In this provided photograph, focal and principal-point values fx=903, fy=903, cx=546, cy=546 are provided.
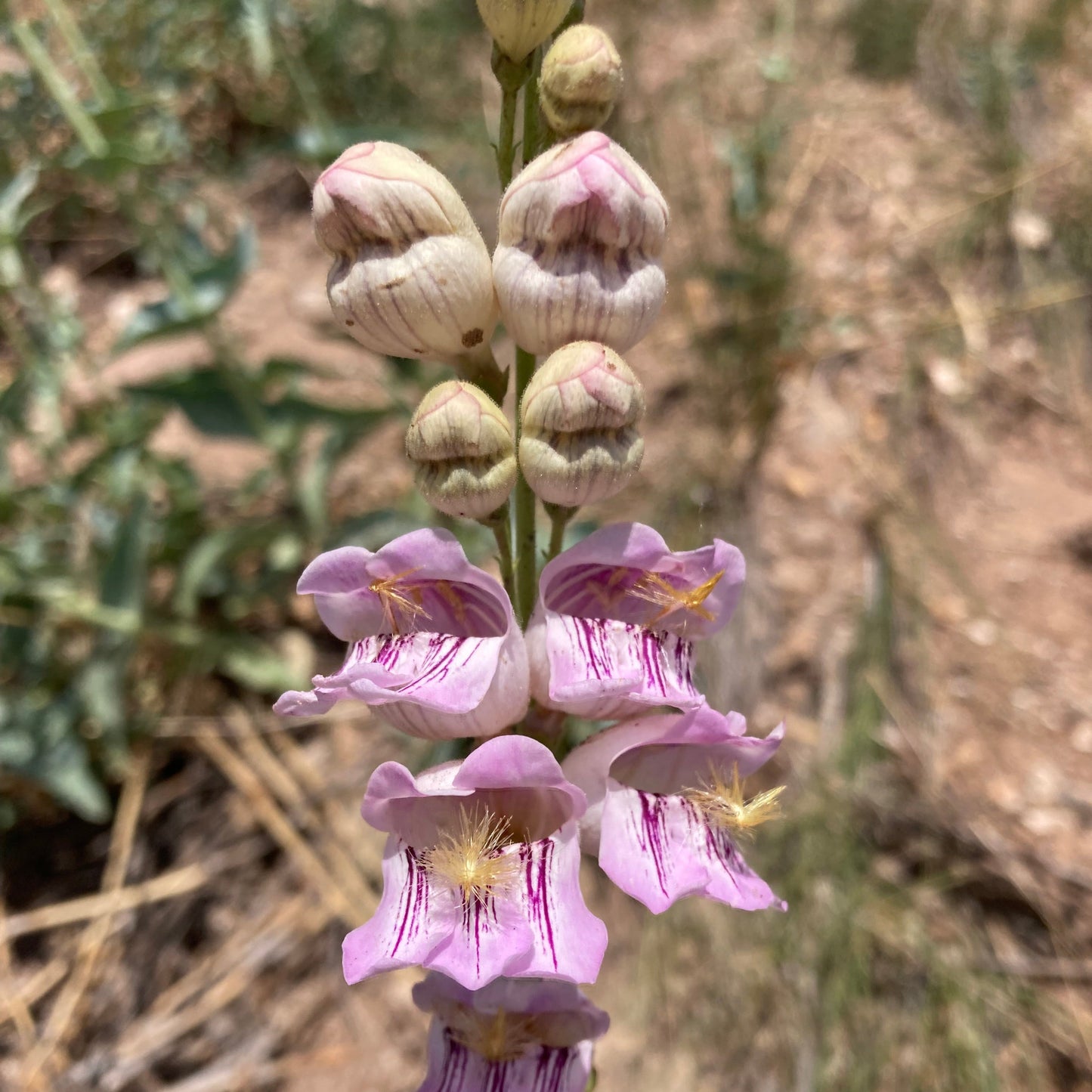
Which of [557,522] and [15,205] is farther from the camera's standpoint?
[15,205]

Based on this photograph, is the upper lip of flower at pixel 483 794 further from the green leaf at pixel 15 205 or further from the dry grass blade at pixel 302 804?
the green leaf at pixel 15 205

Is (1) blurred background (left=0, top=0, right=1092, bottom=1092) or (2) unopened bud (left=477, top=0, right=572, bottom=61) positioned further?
(1) blurred background (left=0, top=0, right=1092, bottom=1092)

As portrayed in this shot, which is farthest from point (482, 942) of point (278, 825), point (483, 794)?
point (278, 825)

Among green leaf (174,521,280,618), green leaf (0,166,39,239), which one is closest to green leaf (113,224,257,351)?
green leaf (0,166,39,239)

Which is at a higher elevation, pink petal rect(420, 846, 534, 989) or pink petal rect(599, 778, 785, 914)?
pink petal rect(420, 846, 534, 989)

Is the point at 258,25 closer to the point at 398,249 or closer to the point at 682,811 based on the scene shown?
the point at 398,249

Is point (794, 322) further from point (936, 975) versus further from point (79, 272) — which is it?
point (79, 272)

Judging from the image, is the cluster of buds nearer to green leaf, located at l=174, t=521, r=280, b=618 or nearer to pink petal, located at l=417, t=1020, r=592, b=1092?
pink petal, located at l=417, t=1020, r=592, b=1092

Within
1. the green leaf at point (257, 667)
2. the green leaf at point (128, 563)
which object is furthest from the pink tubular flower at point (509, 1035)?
the green leaf at point (128, 563)
